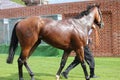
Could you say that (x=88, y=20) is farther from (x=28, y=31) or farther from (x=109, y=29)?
(x=109, y=29)

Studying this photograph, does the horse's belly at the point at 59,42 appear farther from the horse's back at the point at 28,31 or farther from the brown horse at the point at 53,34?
the horse's back at the point at 28,31

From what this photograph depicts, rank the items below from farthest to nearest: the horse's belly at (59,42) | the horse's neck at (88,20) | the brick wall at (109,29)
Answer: the brick wall at (109,29), the horse's neck at (88,20), the horse's belly at (59,42)

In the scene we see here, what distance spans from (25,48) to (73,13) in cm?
1381

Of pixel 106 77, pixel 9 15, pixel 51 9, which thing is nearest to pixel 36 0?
pixel 9 15

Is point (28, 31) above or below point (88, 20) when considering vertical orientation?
below

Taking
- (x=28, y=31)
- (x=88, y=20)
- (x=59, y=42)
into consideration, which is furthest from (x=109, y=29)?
(x=28, y=31)

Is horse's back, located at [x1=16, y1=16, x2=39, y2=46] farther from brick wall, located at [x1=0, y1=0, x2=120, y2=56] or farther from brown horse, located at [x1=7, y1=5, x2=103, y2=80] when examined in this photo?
brick wall, located at [x1=0, y1=0, x2=120, y2=56]

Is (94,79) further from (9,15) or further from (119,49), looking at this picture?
(9,15)

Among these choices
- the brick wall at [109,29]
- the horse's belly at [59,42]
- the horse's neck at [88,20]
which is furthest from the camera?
the brick wall at [109,29]

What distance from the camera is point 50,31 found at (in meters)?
9.32

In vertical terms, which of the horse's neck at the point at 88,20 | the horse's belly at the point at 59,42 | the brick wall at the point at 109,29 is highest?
the horse's neck at the point at 88,20

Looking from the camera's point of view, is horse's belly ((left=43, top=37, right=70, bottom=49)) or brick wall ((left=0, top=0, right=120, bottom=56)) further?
brick wall ((left=0, top=0, right=120, bottom=56))

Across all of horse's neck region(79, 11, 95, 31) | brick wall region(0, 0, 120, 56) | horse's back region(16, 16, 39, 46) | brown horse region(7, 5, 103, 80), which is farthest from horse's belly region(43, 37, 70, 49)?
brick wall region(0, 0, 120, 56)

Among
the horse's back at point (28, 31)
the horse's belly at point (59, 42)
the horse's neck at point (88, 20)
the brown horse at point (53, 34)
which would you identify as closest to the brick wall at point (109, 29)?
the horse's neck at point (88, 20)
